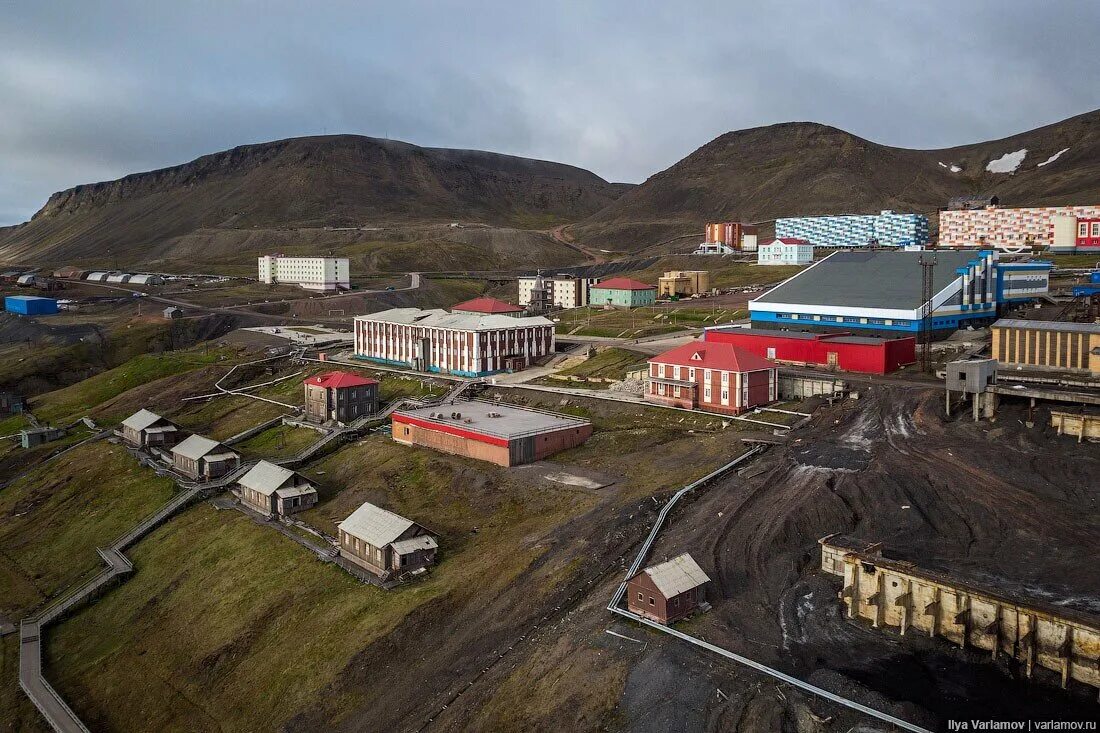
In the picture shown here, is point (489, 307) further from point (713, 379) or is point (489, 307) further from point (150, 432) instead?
point (713, 379)

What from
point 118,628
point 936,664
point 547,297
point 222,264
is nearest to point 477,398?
point 118,628

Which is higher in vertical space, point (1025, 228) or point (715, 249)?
point (1025, 228)

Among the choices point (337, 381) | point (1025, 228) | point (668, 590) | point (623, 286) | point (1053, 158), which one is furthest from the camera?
point (1053, 158)

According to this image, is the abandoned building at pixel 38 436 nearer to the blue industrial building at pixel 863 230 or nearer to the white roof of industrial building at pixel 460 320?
the white roof of industrial building at pixel 460 320

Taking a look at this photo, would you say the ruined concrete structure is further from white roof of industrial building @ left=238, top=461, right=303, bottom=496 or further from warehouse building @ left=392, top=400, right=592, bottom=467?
white roof of industrial building @ left=238, top=461, right=303, bottom=496

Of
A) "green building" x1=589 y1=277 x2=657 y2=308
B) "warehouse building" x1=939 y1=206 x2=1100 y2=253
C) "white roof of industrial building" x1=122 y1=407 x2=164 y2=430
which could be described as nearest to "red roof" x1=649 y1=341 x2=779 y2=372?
"white roof of industrial building" x1=122 y1=407 x2=164 y2=430

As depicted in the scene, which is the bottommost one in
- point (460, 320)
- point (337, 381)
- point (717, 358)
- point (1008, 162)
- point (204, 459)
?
point (204, 459)

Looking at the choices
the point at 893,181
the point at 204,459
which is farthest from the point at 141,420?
the point at 893,181

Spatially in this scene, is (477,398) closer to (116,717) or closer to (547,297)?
(116,717)
